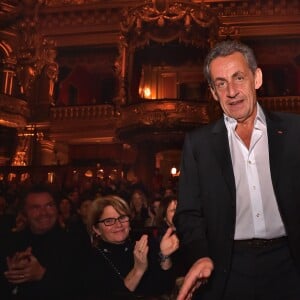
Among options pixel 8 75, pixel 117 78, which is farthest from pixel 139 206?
pixel 8 75

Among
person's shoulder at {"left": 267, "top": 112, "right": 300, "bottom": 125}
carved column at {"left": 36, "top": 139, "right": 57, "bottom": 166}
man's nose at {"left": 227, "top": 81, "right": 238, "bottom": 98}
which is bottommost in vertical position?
person's shoulder at {"left": 267, "top": 112, "right": 300, "bottom": 125}

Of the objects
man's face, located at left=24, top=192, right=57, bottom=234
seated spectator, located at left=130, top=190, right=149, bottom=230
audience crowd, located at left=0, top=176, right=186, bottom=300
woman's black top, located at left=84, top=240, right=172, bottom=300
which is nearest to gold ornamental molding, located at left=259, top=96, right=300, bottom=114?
seated spectator, located at left=130, top=190, right=149, bottom=230

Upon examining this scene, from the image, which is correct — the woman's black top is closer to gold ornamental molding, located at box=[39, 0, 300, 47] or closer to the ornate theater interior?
the ornate theater interior

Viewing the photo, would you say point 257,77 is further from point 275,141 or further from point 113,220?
point 113,220

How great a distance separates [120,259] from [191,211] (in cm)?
125

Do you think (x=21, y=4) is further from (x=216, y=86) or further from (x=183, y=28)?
(x=216, y=86)

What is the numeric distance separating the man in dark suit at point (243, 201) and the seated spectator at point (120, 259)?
2.53ft

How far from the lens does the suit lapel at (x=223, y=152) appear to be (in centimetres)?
142

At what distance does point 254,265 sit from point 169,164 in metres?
8.78

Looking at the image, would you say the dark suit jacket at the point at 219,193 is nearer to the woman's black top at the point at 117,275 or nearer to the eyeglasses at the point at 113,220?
the woman's black top at the point at 117,275

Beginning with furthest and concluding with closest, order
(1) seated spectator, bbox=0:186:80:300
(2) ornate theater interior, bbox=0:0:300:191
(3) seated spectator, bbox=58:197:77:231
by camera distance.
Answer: (2) ornate theater interior, bbox=0:0:300:191 < (3) seated spectator, bbox=58:197:77:231 < (1) seated spectator, bbox=0:186:80:300

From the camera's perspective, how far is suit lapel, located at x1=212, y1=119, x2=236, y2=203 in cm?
142

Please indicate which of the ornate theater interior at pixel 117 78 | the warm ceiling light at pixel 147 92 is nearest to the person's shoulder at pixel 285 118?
the ornate theater interior at pixel 117 78

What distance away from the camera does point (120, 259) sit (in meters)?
2.54
